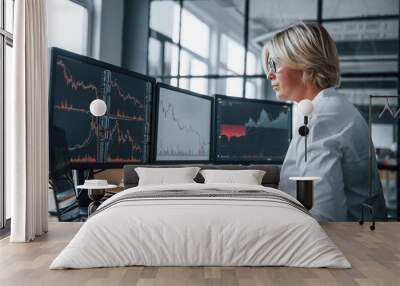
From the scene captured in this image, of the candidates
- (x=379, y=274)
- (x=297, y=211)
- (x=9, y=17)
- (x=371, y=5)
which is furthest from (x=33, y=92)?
(x=371, y=5)

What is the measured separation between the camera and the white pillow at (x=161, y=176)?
5227 mm

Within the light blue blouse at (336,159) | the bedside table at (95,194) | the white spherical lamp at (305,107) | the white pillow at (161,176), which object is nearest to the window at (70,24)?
the white pillow at (161,176)

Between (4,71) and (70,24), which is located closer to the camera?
(4,71)

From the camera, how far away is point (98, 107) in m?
4.70

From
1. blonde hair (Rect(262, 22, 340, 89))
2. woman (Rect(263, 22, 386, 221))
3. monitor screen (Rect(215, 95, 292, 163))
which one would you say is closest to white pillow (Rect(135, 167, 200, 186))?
monitor screen (Rect(215, 95, 292, 163))

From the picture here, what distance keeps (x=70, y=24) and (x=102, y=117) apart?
8.59 feet

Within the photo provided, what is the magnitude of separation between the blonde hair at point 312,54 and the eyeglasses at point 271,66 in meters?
0.12

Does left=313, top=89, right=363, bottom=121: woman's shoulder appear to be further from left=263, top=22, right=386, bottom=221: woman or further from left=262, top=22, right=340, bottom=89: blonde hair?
left=262, top=22, right=340, bottom=89: blonde hair

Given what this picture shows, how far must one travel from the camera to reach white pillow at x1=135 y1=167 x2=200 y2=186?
5.23 metres

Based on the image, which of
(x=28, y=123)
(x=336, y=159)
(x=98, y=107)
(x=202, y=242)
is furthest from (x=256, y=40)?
(x=202, y=242)

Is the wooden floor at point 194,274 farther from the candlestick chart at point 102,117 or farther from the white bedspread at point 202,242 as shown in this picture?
the candlestick chart at point 102,117

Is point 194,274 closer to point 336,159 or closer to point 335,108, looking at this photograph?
point 336,159

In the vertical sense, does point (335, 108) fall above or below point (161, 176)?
above

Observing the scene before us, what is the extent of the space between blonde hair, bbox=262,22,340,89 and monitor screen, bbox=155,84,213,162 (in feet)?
3.53
